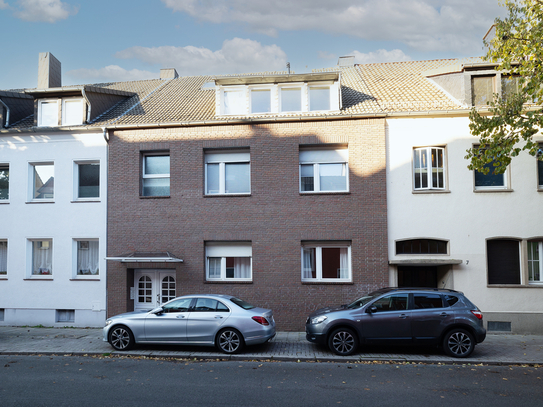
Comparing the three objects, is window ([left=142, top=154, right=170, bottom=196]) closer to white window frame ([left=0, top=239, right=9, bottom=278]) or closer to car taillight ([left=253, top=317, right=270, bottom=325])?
white window frame ([left=0, top=239, right=9, bottom=278])

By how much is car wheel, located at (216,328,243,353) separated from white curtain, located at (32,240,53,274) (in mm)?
8335

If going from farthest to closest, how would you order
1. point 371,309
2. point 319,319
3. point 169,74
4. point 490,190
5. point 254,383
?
point 169,74 < point 490,190 < point 319,319 < point 371,309 < point 254,383

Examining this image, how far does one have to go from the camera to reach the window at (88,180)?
1524cm

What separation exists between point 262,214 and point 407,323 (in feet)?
19.1

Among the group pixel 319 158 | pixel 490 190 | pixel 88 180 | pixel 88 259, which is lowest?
pixel 88 259

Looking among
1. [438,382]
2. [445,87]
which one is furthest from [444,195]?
[438,382]

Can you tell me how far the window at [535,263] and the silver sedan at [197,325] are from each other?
8.70 metres

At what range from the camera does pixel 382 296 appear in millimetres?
10617

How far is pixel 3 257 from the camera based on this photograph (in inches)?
615

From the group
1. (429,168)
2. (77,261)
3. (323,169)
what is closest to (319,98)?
(323,169)

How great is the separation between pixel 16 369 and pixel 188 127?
874 centimetres

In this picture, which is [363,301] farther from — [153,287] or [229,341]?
[153,287]

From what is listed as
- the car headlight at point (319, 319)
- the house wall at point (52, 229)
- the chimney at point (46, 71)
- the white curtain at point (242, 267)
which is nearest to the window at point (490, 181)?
the car headlight at point (319, 319)

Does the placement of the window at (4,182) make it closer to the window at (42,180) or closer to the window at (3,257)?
the window at (42,180)
